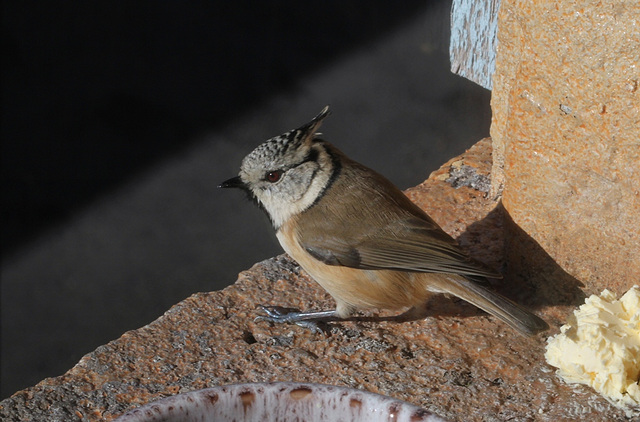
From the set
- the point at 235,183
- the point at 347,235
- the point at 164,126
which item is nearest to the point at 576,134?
the point at 347,235

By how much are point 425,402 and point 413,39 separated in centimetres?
390

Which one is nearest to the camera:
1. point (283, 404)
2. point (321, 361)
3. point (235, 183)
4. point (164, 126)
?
point (283, 404)

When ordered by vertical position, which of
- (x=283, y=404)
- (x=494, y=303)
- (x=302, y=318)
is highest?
(x=302, y=318)

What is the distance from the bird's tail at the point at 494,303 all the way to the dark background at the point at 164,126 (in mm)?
2303

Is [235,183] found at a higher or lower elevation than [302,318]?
higher

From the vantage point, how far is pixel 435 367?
3111mm

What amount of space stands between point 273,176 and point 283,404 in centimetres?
208

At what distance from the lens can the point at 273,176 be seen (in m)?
3.43

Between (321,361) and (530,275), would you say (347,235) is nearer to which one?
(321,361)

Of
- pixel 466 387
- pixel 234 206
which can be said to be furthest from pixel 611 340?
pixel 234 206

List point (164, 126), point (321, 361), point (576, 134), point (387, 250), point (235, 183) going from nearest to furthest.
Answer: point (576, 134), point (321, 361), point (387, 250), point (235, 183), point (164, 126)

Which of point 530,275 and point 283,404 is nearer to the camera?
point 283,404

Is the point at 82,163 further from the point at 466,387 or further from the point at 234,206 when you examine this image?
the point at 466,387

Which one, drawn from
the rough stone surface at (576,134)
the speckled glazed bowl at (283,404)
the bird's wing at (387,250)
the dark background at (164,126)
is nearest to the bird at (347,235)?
the bird's wing at (387,250)
